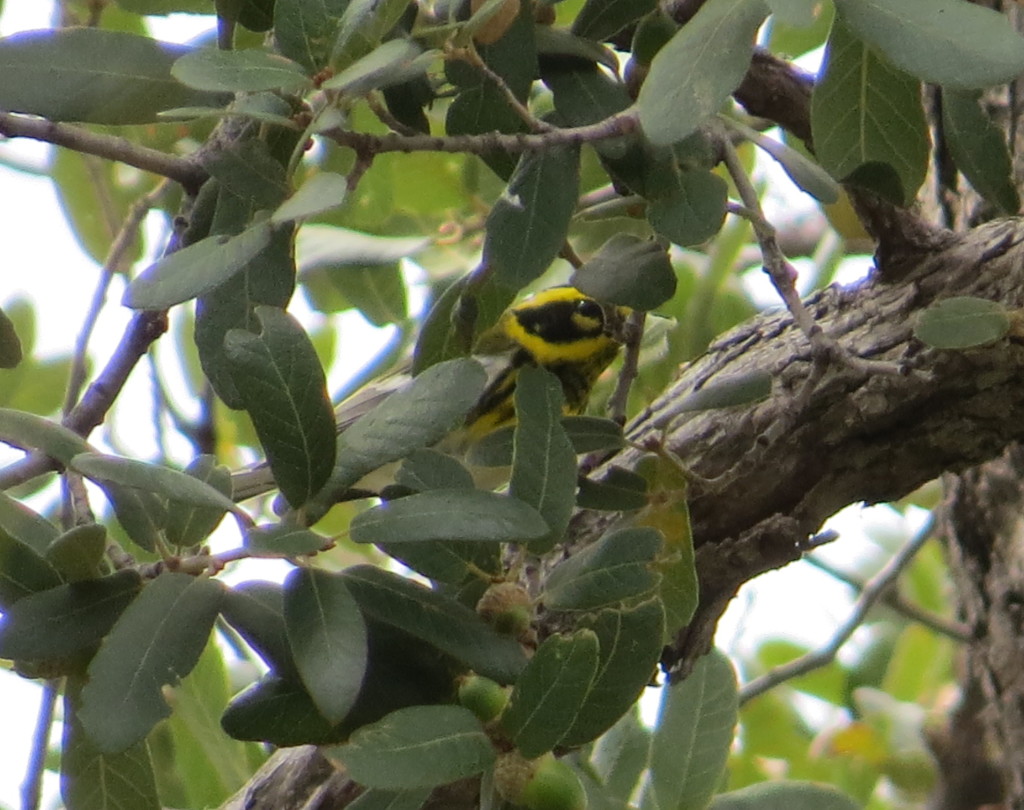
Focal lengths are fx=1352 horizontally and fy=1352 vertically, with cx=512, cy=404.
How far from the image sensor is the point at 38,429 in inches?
38.0

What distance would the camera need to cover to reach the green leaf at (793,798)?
3.53ft

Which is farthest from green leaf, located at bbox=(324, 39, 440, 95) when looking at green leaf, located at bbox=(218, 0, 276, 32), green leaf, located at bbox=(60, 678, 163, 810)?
green leaf, located at bbox=(60, 678, 163, 810)

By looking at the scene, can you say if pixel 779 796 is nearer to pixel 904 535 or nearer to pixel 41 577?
pixel 41 577

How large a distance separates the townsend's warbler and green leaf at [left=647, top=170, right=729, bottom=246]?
1434mm

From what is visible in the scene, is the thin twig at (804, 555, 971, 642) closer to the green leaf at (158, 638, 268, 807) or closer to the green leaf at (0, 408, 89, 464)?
the green leaf at (158, 638, 268, 807)

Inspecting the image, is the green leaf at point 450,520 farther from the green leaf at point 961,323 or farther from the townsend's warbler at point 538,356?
the townsend's warbler at point 538,356

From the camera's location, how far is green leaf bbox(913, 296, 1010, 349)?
1117 mm

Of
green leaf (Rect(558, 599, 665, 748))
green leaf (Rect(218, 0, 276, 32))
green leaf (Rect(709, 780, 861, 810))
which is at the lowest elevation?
green leaf (Rect(709, 780, 861, 810))

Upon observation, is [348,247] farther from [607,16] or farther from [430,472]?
[430,472]

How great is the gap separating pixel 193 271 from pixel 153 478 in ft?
0.49

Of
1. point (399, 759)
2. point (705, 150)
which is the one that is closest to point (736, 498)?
point (705, 150)

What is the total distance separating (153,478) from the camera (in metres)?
0.85

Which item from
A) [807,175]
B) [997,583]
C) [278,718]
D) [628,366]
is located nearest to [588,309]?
[997,583]

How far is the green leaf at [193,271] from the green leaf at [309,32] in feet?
0.40
